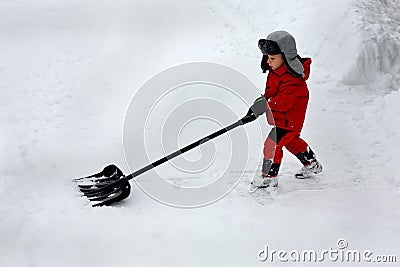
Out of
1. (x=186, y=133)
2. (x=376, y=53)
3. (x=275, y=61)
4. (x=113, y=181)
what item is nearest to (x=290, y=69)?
(x=275, y=61)

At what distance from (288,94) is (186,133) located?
65.9 inches

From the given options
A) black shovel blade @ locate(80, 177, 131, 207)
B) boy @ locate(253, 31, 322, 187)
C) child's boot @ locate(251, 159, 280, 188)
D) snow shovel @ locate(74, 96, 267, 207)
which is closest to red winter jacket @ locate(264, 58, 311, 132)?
boy @ locate(253, 31, 322, 187)

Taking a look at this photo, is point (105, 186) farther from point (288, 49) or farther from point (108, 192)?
point (288, 49)

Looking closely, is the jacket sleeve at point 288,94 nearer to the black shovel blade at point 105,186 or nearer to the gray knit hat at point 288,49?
the gray knit hat at point 288,49

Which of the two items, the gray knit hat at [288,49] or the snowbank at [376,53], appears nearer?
the gray knit hat at [288,49]

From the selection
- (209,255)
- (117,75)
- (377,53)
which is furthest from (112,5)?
(209,255)

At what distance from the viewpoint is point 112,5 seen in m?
8.26

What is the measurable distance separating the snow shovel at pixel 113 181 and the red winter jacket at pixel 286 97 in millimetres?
105

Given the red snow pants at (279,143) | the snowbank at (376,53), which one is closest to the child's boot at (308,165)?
the red snow pants at (279,143)

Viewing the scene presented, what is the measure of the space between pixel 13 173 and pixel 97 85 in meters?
2.23

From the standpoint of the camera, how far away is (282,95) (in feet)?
12.0

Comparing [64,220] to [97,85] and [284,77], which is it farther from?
[97,85]

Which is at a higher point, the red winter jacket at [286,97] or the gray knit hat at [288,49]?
the gray knit hat at [288,49]

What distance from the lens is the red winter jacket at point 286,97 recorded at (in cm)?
365
